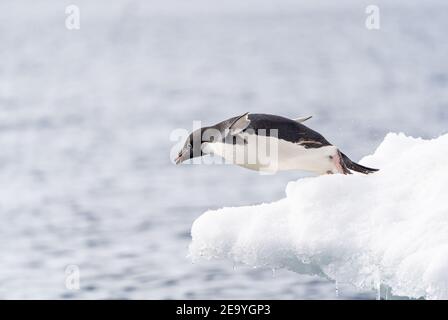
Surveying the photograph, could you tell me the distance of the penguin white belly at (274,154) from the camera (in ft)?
26.7

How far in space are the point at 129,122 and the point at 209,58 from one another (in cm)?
1962

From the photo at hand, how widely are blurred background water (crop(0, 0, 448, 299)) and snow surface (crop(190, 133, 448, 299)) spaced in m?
0.18

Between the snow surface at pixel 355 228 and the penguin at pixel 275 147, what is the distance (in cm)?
20

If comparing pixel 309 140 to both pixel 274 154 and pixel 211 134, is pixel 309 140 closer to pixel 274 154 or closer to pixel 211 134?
pixel 274 154

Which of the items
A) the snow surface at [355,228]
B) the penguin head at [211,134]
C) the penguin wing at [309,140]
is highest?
the penguin head at [211,134]

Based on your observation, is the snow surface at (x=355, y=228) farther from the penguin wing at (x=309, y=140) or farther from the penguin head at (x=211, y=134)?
the penguin head at (x=211, y=134)

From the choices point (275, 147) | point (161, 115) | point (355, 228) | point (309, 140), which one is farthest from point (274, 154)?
point (161, 115)

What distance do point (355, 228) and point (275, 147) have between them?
92 cm

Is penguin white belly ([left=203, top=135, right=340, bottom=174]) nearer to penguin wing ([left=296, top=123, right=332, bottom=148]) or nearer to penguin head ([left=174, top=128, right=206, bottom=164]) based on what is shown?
penguin wing ([left=296, top=123, right=332, bottom=148])

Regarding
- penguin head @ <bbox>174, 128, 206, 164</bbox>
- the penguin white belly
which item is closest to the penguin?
the penguin white belly

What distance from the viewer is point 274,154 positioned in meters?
8.16

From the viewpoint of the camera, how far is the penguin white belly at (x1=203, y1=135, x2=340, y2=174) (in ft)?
26.7

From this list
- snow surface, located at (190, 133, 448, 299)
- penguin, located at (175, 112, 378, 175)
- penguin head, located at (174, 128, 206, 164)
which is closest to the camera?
snow surface, located at (190, 133, 448, 299)

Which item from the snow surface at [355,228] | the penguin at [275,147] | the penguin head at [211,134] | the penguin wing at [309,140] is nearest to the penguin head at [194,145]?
the penguin head at [211,134]
